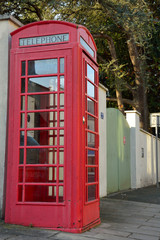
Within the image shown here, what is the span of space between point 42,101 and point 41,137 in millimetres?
537

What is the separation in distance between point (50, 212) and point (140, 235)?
134 cm

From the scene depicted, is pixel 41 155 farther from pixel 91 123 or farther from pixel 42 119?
pixel 91 123

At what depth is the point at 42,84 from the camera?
511cm

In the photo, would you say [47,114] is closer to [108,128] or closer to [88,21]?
[108,128]

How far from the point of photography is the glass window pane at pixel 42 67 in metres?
5.06

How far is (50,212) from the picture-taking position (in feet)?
15.6

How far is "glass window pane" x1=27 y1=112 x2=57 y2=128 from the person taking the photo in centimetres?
502

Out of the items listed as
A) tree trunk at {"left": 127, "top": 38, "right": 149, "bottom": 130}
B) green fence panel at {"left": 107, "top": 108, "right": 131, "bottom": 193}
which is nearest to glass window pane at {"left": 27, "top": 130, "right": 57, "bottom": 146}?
green fence panel at {"left": 107, "top": 108, "right": 131, "bottom": 193}

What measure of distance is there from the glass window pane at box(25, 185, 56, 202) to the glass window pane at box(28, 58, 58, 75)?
5.55 ft

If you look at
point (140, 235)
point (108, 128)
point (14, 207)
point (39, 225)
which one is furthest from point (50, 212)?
point (108, 128)

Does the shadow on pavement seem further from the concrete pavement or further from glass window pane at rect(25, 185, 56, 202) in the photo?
glass window pane at rect(25, 185, 56, 202)

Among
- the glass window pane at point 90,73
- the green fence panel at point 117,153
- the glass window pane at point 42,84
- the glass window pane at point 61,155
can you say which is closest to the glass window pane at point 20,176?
the glass window pane at point 61,155

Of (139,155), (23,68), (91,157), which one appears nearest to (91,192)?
(91,157)

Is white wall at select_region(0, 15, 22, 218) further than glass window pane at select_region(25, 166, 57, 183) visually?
Yes
